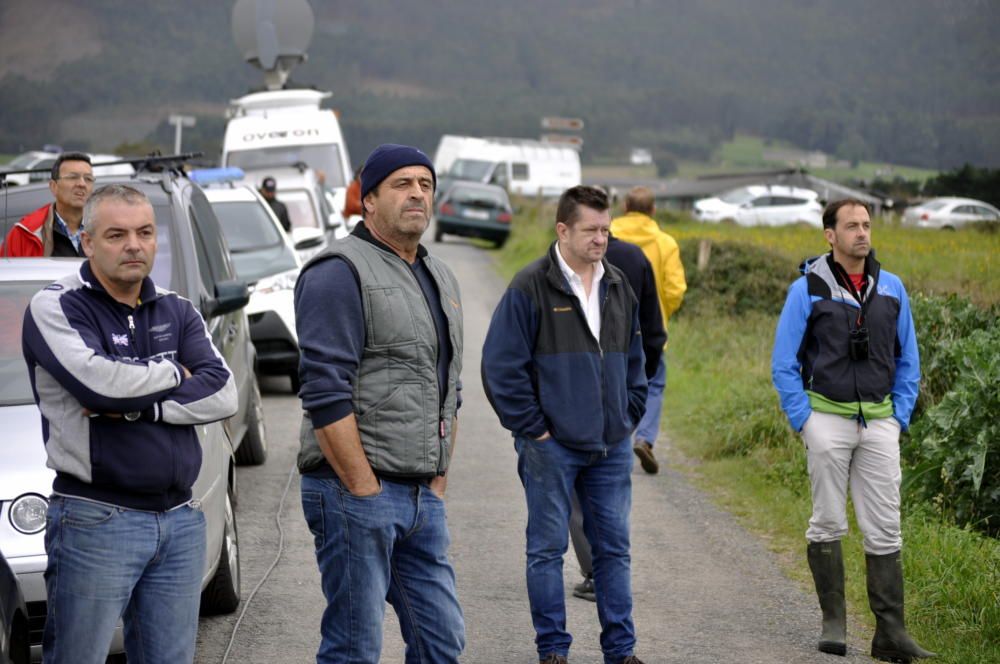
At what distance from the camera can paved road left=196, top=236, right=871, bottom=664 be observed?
6.12 meters

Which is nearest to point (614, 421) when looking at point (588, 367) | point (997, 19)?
point (588, 367)

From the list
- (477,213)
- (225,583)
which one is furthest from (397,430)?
(477,213)

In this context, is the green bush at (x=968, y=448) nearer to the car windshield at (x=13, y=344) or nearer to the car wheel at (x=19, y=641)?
the car windshield at (x=13, y=344)

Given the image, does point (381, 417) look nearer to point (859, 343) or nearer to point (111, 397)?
point (111, 397)

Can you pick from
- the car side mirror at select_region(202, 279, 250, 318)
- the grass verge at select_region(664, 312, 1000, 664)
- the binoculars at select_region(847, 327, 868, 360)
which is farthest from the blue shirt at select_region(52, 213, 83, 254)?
the grass verge at select_region(664, 312, 1000, 664)

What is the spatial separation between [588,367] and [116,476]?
86.4 inches

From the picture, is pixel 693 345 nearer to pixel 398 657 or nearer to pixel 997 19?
pixel 398 657

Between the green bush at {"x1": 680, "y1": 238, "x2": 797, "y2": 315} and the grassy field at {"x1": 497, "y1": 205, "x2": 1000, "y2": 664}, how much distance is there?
139mm

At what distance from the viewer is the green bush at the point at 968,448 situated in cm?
749

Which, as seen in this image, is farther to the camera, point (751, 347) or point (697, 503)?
point (751, 347)

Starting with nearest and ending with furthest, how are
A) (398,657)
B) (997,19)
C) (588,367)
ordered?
(588,367), (398,657), (997,19)

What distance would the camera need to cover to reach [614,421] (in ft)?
18.5

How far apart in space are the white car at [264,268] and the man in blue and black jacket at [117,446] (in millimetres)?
7867

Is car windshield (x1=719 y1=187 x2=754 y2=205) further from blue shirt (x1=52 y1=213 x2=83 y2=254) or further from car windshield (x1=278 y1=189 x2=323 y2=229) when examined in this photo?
blue shirt (x1=52 y1=213 x2=83 y2=254)
